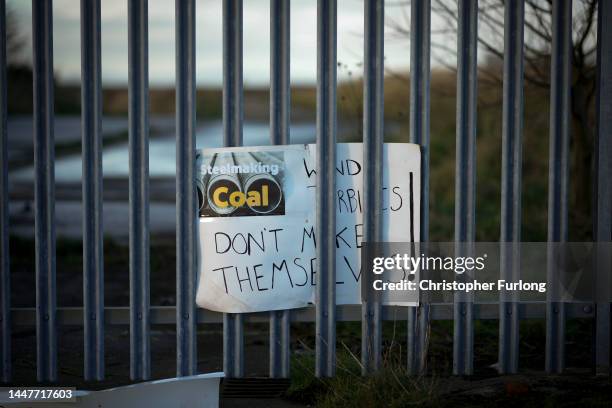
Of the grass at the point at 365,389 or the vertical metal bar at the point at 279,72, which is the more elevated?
the vertical metal bar at the point at 279,72

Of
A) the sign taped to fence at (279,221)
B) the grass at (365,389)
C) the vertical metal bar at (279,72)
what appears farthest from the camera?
the sign taped to fence at (279,221)

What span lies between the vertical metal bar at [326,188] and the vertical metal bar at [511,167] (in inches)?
44.7

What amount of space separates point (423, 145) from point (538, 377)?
5.58 ft

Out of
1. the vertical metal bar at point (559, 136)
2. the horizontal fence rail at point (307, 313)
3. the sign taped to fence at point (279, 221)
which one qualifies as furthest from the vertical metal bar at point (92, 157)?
the vertical metal bar at point (559, 136)

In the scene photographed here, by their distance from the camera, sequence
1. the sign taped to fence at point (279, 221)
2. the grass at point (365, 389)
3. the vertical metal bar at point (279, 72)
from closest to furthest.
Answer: the grass at point (365, 389)
the vertical metal bar at point (279, 72)
the sign taped to fence at point (279, 221)

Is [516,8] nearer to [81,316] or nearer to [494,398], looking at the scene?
[494,398]

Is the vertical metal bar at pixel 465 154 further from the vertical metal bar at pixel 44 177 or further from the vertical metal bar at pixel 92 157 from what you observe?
the vertical metal bar at pixel 44 177

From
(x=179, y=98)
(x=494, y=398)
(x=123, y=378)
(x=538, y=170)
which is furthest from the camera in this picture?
(x=538, y=170)

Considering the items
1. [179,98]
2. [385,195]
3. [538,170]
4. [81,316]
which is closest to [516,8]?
[385,195]

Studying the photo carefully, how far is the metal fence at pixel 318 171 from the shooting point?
556 cm

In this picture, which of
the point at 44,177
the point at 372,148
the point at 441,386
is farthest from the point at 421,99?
the point at 44,177

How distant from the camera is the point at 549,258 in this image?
5.79m

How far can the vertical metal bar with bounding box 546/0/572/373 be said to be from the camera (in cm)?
564

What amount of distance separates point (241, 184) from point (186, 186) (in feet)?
1.20
